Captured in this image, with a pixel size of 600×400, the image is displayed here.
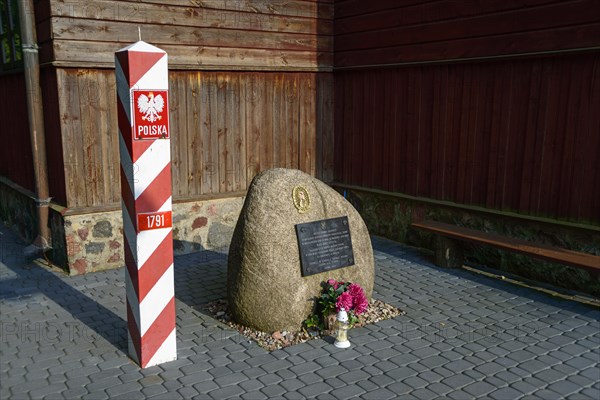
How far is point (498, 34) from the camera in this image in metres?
7.33

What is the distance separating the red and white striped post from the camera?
15.3 ft

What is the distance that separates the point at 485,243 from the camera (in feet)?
23.3

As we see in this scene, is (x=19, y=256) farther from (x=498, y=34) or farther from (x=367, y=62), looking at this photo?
(x=498, y=34)

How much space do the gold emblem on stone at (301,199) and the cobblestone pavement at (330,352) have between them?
4.31 feet

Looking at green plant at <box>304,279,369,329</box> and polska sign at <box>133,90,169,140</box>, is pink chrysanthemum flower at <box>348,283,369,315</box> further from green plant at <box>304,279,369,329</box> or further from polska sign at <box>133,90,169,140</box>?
polska sign at <box>133,90,169,140</box>

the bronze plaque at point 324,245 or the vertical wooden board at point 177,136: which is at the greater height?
the vertical wooden board at point 177,136

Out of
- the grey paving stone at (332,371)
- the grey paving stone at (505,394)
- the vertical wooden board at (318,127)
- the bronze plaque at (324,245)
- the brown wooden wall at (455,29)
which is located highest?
the brown wooden wall at (455,29)

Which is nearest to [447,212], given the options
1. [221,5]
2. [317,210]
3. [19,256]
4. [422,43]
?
[422,43]

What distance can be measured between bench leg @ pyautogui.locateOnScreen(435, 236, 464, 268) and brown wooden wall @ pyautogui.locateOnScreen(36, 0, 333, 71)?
3730 mm

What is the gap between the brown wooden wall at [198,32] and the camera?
7.17m

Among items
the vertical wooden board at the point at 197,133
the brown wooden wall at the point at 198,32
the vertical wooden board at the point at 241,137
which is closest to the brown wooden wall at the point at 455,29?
the brown wooden wall at the point at 198,32

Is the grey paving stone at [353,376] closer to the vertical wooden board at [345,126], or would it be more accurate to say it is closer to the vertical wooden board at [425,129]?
the vertical wooden board at [425,129]

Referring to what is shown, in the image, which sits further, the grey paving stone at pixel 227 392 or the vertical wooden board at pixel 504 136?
the vertical wooden board at pixel 504 136

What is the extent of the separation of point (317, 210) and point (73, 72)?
3771 mm
